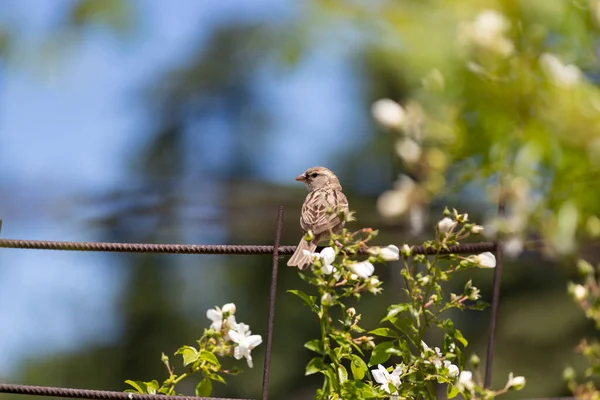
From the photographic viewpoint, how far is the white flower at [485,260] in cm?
169

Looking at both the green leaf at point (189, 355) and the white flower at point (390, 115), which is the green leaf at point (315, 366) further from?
the white flower at point (390, 115)

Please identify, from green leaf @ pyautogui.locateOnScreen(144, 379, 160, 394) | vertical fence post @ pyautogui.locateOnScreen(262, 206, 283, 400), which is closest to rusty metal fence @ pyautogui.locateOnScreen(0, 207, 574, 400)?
vertical fence post @ pyautogui.locateOnScreen(262, 206, 283, 400)

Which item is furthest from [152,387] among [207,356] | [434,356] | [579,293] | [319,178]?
[319,178]

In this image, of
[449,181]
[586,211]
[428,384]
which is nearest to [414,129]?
[449,181]

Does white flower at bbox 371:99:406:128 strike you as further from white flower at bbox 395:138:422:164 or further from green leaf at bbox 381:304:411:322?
green leaf at bbox 381:304:411:322

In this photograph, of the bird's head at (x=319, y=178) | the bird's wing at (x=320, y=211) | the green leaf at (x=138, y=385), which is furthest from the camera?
the bird's head at (x=319, y=178)

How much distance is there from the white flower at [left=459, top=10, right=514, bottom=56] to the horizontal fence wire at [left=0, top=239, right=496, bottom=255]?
42 cm

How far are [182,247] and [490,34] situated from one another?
792 mm

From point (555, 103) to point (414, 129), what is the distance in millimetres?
326

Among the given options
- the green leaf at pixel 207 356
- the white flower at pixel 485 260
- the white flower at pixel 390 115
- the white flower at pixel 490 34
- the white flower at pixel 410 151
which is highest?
the white flower at pixel 490 34

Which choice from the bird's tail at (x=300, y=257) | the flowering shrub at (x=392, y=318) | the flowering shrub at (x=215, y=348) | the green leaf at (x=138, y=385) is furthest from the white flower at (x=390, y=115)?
the green leaf at (x=138, y=385)

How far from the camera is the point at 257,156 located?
7328mm

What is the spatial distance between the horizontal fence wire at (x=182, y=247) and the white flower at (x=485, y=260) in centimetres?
3

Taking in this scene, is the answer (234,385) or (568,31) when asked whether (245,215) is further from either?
(568,31)
